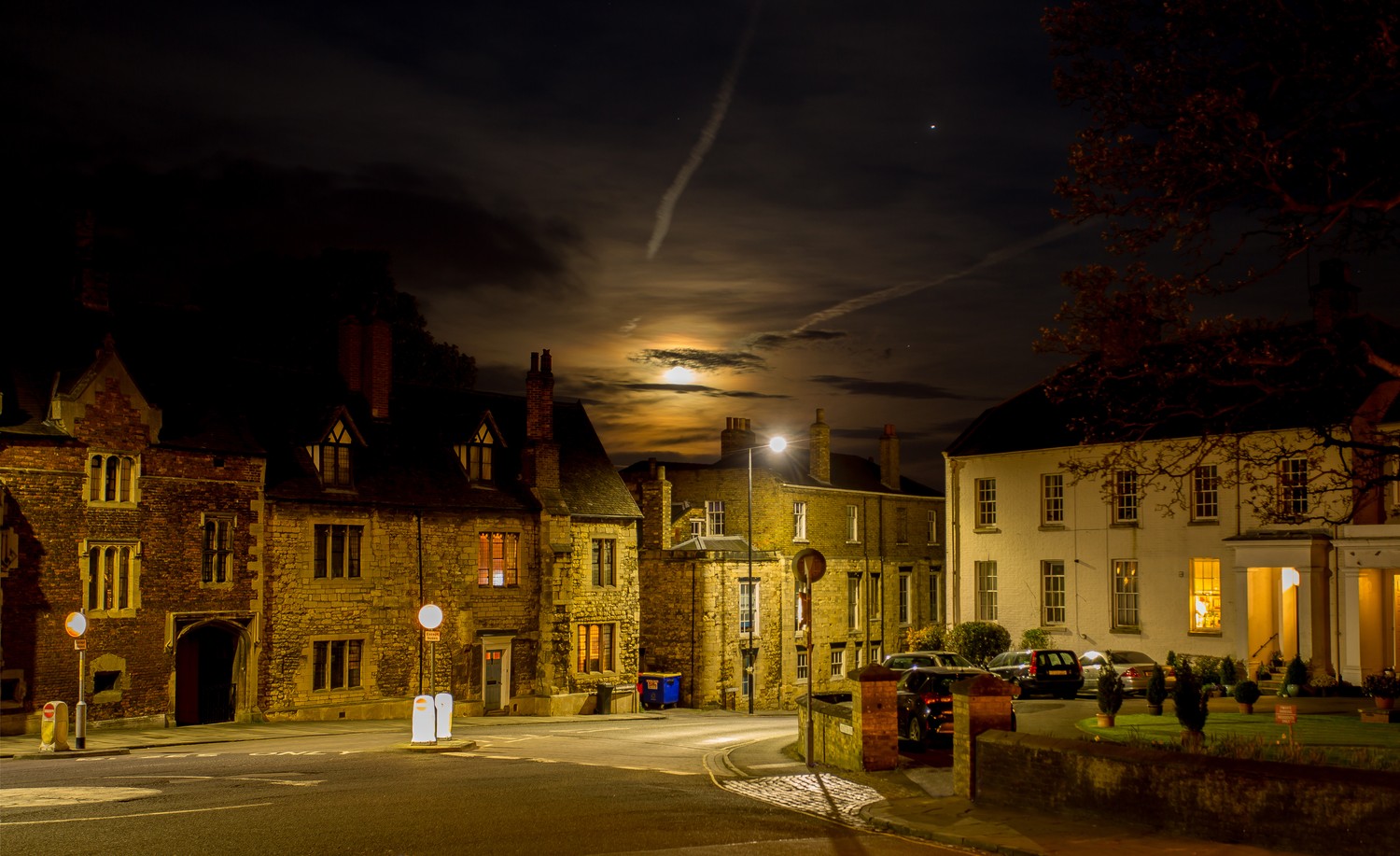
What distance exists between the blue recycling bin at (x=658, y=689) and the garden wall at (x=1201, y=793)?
106ft

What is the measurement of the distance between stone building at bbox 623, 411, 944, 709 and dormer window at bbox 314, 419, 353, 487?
1490 centimetres

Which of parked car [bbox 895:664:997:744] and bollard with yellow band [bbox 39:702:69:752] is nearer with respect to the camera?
parked car [bbox 895:664:997:744]

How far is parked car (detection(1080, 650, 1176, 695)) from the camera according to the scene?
34.9 meters

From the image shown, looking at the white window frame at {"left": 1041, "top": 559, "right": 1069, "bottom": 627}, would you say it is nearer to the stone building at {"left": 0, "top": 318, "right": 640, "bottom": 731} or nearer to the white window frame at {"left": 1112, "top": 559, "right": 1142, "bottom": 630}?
the white window frame at {"left": 1112, "top": 559, "right": 1142, "bottom": 630}

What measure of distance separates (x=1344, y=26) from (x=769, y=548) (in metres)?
40.9

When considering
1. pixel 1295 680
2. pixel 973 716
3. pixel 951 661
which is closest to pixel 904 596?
pixel 951 661

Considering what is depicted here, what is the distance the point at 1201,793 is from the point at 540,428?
33.1m

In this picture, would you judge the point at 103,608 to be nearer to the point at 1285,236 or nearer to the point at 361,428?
the point at 361,428

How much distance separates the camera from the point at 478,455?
1650 inches

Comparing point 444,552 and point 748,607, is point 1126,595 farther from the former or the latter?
point 444,552

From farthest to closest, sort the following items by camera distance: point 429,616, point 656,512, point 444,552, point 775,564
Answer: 1. point 775,564
2. point 656,512
3. point 444,552
4. point 429,616

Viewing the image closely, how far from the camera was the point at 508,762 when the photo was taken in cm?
2177

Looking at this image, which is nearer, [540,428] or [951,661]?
[951,661]

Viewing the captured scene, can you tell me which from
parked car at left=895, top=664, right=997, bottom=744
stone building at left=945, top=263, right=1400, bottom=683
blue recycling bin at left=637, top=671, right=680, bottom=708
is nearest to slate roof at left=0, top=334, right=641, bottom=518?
blue recycling bin at left=637, top=671, right=680, bottom=708
